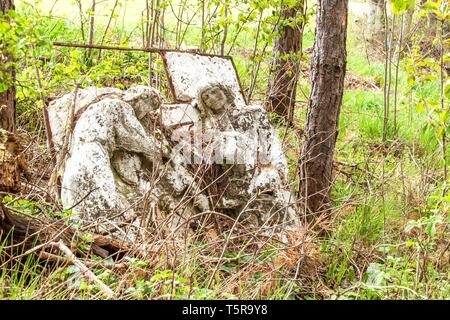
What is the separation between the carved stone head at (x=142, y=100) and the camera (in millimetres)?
5455

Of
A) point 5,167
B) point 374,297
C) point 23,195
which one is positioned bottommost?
point 374,297

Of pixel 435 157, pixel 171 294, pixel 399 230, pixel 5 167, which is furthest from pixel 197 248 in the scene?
pixel 435 157

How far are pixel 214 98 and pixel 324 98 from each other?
0.90 meters

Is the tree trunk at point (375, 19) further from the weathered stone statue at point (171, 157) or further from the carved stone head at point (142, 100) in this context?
the carved stone head at point (142, 100)

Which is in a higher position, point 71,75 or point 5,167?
point 71,75

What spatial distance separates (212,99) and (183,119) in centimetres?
29

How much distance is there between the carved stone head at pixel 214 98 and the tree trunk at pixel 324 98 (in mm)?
686

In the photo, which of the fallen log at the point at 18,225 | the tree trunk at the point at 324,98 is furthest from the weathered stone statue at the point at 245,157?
the fallen log at the point at 18,225

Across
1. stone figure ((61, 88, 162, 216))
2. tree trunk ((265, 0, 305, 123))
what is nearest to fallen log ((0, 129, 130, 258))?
stone figure ((61, 88, 162, 216))

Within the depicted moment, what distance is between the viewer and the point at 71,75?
5.00 m

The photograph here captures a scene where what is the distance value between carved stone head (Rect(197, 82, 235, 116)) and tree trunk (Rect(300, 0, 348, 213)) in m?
0.69
